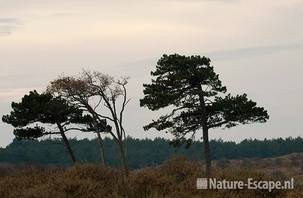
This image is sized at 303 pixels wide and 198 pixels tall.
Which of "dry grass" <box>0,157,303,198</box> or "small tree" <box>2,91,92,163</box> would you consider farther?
"small tree" <box>2,91,92,163</box>

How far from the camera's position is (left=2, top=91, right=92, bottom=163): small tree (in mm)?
45469

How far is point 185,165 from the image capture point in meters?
29.7

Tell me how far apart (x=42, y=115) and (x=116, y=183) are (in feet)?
78.5

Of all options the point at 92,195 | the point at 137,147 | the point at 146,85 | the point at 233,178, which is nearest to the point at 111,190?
the point at 92,195

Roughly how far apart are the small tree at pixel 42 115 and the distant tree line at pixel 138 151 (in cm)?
9451

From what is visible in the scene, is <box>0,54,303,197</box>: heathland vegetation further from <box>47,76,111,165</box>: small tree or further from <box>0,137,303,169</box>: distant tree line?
<box>0,137,303,169</box>: distant tree line

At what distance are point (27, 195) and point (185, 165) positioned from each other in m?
11.0

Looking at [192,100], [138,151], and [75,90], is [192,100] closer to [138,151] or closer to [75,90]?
[75,90]

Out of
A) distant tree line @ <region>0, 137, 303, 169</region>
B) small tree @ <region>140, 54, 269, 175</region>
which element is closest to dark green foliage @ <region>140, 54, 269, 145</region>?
small tree @ <region>140, 54, 269, 175</region>

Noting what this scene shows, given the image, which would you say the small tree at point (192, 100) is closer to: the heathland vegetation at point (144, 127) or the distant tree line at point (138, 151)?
the heathland vegetation at point (144, 127)

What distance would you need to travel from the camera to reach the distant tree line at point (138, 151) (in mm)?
145250

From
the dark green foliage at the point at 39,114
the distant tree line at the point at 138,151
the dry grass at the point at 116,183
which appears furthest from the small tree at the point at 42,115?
the distant tree line at the point at 138,151

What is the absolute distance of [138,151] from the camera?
178 meters

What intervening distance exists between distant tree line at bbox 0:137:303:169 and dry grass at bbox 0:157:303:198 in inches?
4506
